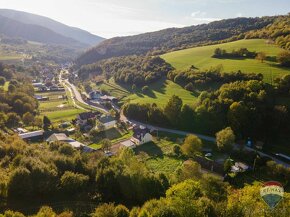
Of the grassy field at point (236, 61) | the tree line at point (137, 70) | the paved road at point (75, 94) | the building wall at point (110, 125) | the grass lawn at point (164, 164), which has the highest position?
the grassy field at point (236, 61)

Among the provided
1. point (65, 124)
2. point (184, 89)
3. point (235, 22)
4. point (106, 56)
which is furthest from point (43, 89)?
point (235, 22)

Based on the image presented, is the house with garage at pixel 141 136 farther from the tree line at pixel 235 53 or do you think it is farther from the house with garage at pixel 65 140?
the tree line at pixel 235 53

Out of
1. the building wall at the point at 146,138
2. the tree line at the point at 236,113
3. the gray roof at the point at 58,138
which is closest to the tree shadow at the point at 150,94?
the tree line at the point at 236,113

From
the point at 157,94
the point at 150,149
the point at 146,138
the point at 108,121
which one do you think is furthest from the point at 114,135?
the point at 157,94

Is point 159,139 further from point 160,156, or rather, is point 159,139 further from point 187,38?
point 187,38

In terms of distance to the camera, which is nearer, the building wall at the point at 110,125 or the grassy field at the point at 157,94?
the building wall at the point at 110,125

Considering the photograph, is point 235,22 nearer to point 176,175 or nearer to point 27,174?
point 176,175
